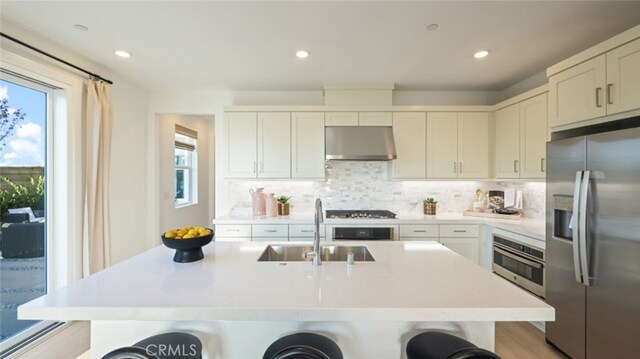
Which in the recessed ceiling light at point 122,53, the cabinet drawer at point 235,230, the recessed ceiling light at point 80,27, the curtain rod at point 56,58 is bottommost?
the cabinet drawer at point 235,230

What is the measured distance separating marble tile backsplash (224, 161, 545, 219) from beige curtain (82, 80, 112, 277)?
4.54ft

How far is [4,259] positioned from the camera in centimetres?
221

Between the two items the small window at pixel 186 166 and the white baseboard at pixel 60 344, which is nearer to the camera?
the white baseboard at pixel 60 344

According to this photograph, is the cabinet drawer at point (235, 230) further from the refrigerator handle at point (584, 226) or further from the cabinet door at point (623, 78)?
the cabinet door at point (623, 78)

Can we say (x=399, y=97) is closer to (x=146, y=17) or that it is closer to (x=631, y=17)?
(x=631, y=17)

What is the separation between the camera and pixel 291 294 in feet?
3.99

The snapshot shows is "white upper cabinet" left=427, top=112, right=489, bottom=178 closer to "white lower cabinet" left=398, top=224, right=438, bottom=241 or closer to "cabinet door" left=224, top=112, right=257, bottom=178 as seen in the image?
"white lower cabinet" left=398, top=224, right=438, bottom=241

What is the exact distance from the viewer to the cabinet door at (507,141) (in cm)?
309

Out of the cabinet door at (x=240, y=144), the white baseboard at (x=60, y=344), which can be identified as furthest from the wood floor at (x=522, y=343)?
the white baseboard at (x=60, y=344)

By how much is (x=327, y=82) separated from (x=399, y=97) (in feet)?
3.54

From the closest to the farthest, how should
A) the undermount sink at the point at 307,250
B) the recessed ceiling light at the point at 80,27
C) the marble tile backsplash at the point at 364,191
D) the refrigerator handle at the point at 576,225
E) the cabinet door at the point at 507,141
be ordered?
the refrigerator handle at the point at 576,225
the undermount sink at the point at 307,250
the recessed ceiling light at the point at 80,27
the cabinet door at the point at 507,141
the marble tile backsplash at the point at 364,191

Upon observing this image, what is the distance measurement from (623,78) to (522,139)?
1.26 m

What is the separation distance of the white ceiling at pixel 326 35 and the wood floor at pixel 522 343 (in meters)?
2.57

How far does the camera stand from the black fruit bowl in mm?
1596
